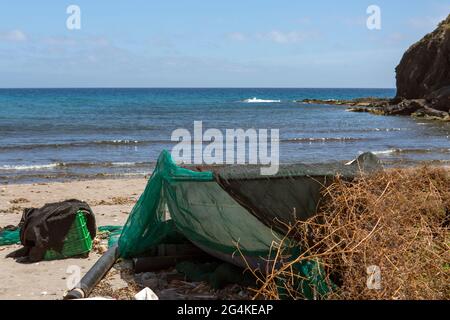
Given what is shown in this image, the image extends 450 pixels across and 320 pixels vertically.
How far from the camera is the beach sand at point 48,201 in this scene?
6.89m

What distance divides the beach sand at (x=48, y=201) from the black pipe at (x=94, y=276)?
0.34 m

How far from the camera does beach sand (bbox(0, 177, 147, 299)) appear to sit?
6.89m

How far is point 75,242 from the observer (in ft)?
26.1

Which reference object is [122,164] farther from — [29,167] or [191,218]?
[191,218]

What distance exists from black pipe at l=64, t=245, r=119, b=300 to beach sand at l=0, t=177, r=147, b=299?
34 centimetres

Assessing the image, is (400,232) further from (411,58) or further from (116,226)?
(411,58)

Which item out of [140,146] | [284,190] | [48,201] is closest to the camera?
[284,190]

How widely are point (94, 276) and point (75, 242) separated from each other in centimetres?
130

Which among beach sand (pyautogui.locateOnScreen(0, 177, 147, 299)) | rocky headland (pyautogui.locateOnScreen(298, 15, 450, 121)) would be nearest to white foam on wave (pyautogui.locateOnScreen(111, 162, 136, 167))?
beach sand (pyautogui.locateOnScreen(0, 177, 147, 299))

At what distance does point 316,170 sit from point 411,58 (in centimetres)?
5140
